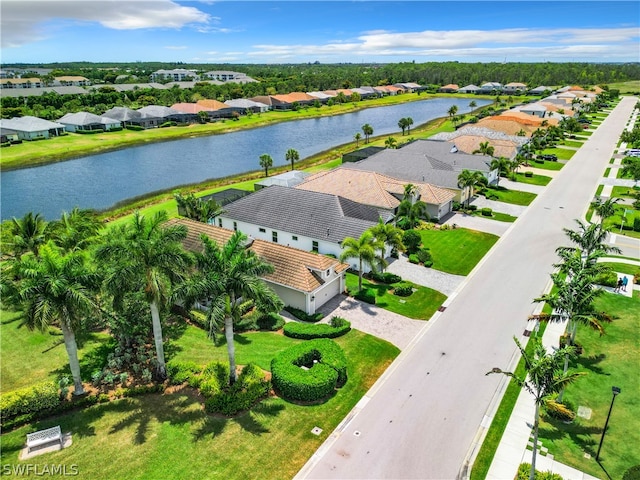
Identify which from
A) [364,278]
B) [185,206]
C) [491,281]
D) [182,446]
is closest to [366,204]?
[364,278]

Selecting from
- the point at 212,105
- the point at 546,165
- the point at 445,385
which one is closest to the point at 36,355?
the point at 445,385

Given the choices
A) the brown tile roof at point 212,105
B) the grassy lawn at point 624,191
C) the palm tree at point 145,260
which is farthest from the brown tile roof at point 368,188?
the brown tile roof at point 212,105

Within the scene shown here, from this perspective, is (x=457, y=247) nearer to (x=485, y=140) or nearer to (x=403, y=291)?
(x=403, y=291)

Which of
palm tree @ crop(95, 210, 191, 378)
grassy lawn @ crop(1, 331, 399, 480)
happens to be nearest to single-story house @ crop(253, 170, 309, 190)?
palm tree @ crop(95, 210, 191, 378)

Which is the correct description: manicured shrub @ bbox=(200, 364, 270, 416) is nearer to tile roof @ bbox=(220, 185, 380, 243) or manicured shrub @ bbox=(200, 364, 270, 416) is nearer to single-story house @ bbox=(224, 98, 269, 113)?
tile roof @ bbox=(220, 185, 380, 243)

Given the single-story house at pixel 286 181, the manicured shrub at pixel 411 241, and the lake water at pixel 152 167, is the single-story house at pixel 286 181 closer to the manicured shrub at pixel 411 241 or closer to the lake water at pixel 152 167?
the manicured shrub at pixel 411 241

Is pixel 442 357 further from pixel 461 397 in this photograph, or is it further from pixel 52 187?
pixel 52 187
